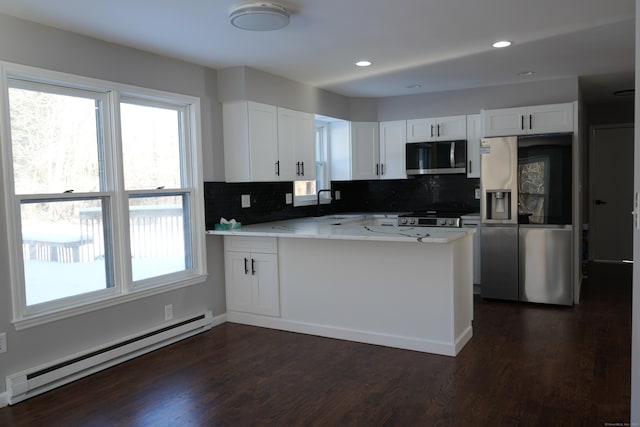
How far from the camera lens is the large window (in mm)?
3137

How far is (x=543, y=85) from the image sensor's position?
5262 millimetres

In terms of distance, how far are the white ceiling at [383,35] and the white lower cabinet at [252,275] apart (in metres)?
1.62

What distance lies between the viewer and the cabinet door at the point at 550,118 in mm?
4949

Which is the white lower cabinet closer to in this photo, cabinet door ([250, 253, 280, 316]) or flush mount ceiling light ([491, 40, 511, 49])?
cabinet door ([250, 253, 280, 316])

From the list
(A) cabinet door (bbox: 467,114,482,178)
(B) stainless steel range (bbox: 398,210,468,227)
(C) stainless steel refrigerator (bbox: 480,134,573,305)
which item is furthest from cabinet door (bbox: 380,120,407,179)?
(C) stainless steel refrigerator (bbox: 480,134,573,305)

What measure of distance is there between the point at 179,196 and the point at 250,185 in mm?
886

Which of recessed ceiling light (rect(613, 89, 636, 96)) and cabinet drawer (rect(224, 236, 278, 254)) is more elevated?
recessed ceiling light (rect(613, 89, 636, 96))

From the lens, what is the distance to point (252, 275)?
4488mm

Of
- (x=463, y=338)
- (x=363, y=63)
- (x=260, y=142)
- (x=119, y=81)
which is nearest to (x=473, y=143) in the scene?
(x=363, y=63)

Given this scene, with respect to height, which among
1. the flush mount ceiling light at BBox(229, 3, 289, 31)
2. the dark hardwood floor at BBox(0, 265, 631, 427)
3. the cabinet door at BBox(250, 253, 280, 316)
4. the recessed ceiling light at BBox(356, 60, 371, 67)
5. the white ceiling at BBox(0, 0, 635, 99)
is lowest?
the dark hardwood floor at BBox(0, 265, 631, 427)

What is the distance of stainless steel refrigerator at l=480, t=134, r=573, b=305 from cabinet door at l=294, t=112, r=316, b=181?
5.87ft

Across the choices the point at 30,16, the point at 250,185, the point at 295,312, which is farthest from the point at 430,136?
the point at 30,16

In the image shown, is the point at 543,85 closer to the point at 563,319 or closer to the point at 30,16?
the point at 563,319

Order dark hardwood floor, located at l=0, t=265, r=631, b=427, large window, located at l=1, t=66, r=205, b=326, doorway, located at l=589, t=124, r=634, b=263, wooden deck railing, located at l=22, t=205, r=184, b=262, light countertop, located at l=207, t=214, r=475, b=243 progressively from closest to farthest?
1. dark hardwood floor, located at l=0, t=265, r=631, b=427
2. large window, located at l=1, t=66, r=205, b=326
3. wooden deck railing, located at l=22, t=205, r=184, b=262
4. light countertop, located at l=207, t=214, r=475, b=243
5. doorway, located at l=589, t=124, r=634, b=263
